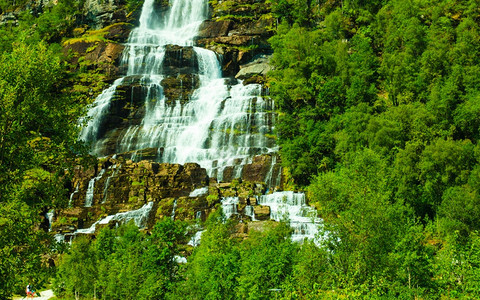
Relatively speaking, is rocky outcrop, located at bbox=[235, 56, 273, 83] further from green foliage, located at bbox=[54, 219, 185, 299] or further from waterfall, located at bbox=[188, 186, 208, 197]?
green foliage, located at bbox=[54, 219, 185, 299]

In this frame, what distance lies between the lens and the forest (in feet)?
58.6

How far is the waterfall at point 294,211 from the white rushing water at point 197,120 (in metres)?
9.36

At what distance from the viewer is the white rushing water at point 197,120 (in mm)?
65688

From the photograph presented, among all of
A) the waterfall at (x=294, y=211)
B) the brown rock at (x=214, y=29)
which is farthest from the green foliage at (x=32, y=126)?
the brown rock at (x=214, y=29)

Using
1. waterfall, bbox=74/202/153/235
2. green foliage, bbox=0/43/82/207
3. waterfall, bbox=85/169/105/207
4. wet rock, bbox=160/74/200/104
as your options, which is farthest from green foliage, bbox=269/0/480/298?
waterfall, bbox=85/169/105/207

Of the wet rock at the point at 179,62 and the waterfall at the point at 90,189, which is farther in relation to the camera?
the wet rock at the point at 179,62

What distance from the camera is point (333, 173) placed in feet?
158

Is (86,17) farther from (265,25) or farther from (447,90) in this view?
(447,90)

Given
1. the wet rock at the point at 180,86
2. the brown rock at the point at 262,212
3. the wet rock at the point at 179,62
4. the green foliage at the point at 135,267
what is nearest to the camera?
the green foliage at the point at 135,267

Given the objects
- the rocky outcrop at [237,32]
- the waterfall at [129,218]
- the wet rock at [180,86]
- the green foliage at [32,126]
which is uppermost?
the rocky outcrop at [237,32]

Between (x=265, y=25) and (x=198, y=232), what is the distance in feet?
203

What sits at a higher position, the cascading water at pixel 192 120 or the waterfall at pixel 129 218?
the cascading water at pixel 192 120

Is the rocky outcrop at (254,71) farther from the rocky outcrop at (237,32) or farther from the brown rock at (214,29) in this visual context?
the brown rock at (214,29)

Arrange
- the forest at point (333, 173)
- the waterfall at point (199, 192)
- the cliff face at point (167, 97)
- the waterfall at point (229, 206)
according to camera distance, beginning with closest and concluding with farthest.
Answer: the forest at point (333, 173) → the waterfall at point (229, 206) → the waterfall at point (199, 192) → the cliff face at point (167, 97)
